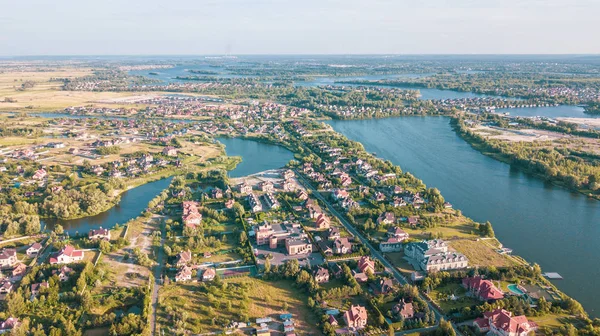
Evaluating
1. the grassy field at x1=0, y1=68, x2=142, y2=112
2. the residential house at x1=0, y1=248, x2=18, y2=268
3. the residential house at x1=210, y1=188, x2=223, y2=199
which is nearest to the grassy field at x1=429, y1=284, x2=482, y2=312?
the residential house at x1=210, y1=188, x2=223, y2=199

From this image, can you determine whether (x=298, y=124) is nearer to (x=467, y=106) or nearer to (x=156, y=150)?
(x=156, y=150)

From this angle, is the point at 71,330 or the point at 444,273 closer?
the point at 71,330

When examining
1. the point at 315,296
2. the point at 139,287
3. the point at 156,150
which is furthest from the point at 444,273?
the point at 156,150

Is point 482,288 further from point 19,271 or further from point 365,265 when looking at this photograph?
point 19,271

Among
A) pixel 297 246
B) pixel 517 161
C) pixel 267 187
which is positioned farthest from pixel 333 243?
pixel 517 161

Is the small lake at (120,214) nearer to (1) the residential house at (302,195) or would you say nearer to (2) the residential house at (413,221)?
(1) the residential house at (302,195)

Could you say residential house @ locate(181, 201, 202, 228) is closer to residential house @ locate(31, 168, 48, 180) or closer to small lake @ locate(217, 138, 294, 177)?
small lake @ locate(217, 138, 294, 177)

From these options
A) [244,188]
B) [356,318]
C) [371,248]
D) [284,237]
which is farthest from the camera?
[244,188]
